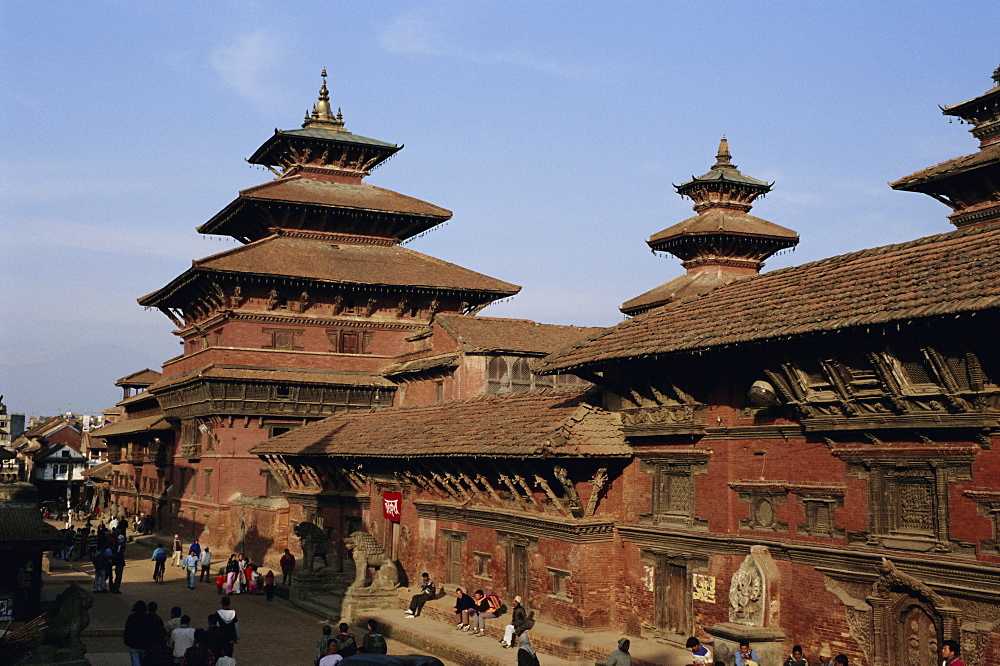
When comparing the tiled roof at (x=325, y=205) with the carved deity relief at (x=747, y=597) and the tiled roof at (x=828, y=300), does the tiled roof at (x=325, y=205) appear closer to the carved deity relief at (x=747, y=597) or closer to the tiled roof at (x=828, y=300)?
the tiled roof at (x=828, y=300)

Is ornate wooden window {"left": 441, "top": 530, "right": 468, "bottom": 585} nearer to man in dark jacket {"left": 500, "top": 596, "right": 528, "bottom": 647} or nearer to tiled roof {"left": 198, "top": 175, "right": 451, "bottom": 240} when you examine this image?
man in dark jacket {"left": 500, "top": 596, "right": 528, "bottom": 647}

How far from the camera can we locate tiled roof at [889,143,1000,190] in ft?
112

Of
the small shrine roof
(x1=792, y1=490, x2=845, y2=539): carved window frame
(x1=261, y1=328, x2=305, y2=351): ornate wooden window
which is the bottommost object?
(x1=792, y1=490, x2=845, y2=539): carved window frame

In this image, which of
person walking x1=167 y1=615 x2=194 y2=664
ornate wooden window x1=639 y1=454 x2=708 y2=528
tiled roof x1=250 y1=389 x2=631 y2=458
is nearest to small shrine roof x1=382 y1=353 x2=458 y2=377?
tiled roof x1=250 y1=389 x2=631 y2=458

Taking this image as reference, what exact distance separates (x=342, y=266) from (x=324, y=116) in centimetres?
1345

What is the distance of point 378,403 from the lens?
156 ft

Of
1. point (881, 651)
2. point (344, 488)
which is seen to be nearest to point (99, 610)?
point (344, 488)

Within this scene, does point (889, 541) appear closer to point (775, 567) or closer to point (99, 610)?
point (775, 567)

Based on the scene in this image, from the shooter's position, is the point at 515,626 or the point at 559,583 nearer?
the point at 515,626

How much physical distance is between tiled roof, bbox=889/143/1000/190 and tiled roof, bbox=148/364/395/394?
827 inches

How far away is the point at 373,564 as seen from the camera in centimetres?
2931

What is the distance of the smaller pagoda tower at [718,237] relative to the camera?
170 feet

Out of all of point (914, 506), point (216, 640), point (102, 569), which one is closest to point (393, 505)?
point (102, 569)

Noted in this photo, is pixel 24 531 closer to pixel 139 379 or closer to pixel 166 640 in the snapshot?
pixel 166 640
